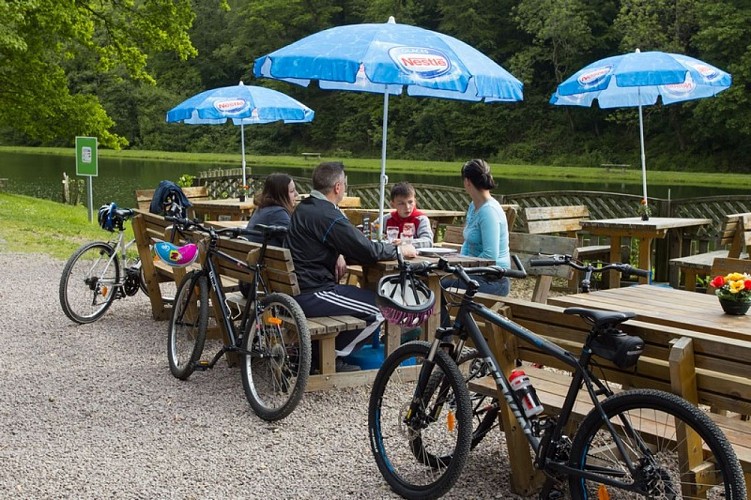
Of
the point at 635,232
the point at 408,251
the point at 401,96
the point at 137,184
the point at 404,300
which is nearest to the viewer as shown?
the point at 404,300

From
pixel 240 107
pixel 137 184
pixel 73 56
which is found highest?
pixel 73 56

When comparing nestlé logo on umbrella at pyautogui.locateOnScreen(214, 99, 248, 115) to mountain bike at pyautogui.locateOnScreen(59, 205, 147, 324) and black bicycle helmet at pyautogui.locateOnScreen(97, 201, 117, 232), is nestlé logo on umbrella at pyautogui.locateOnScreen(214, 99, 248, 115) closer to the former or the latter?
mountain bike at pyautogui.locateOnScreen(59, 205, 147, 324)

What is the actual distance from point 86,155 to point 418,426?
15300mm

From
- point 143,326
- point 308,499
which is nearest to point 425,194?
point 143,326

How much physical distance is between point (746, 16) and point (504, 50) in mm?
20543

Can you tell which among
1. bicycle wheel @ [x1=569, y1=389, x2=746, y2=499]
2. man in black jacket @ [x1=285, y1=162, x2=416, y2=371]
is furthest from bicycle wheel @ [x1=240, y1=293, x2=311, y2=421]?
bicycle wheel @ [x1=569, y1=389, x2=746, y2=499]

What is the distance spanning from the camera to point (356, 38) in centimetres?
700

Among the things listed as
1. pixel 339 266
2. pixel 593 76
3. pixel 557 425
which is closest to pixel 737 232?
pixel 593 76

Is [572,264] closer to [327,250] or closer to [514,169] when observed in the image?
[327,250]

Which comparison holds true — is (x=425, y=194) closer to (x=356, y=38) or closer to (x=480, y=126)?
(x=356, y=38)

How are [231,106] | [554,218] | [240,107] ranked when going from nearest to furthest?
[554,218], [240,107], [231,106]

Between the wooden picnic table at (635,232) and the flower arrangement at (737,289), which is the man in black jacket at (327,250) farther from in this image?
the wooden picnic table at (635,232)

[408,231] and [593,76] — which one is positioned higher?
[593,76]

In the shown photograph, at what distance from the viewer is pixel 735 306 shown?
448 centimetres
